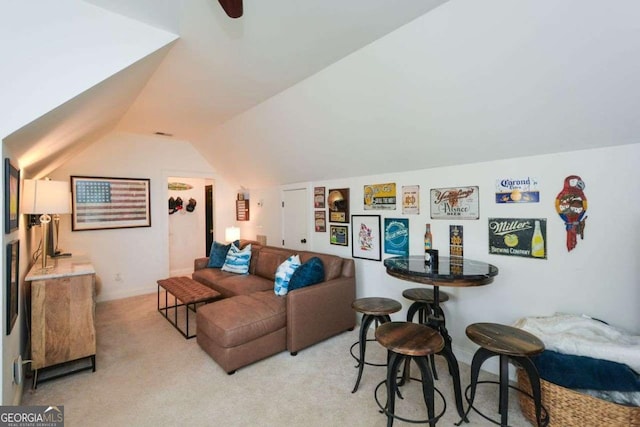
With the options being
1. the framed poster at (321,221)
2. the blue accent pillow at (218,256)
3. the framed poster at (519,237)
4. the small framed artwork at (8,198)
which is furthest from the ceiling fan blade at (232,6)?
the blue accent pillow at (218,256)

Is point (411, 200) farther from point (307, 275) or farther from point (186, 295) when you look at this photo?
point (186, 295)

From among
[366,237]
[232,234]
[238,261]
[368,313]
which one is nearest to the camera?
[368,313]

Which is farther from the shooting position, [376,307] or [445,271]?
[376,307]

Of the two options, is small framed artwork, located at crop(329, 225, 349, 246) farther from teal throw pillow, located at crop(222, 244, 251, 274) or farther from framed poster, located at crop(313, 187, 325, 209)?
teal throw pillow, located at crop(222, 244, 251, 274)

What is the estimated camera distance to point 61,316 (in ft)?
8.05

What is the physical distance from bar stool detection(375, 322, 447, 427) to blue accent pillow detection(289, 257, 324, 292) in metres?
1.25

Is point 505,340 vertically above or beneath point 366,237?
beneath

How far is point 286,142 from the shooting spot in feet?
12.4

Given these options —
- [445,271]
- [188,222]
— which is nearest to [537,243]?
[445,271]

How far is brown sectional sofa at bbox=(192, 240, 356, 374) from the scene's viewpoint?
102 inches

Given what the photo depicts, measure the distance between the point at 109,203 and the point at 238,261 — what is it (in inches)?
91.1

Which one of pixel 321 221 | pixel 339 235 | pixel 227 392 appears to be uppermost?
pixel 321 221

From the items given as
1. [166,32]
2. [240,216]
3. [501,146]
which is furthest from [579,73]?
[240,216]

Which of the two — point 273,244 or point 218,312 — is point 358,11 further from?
point 273,244
